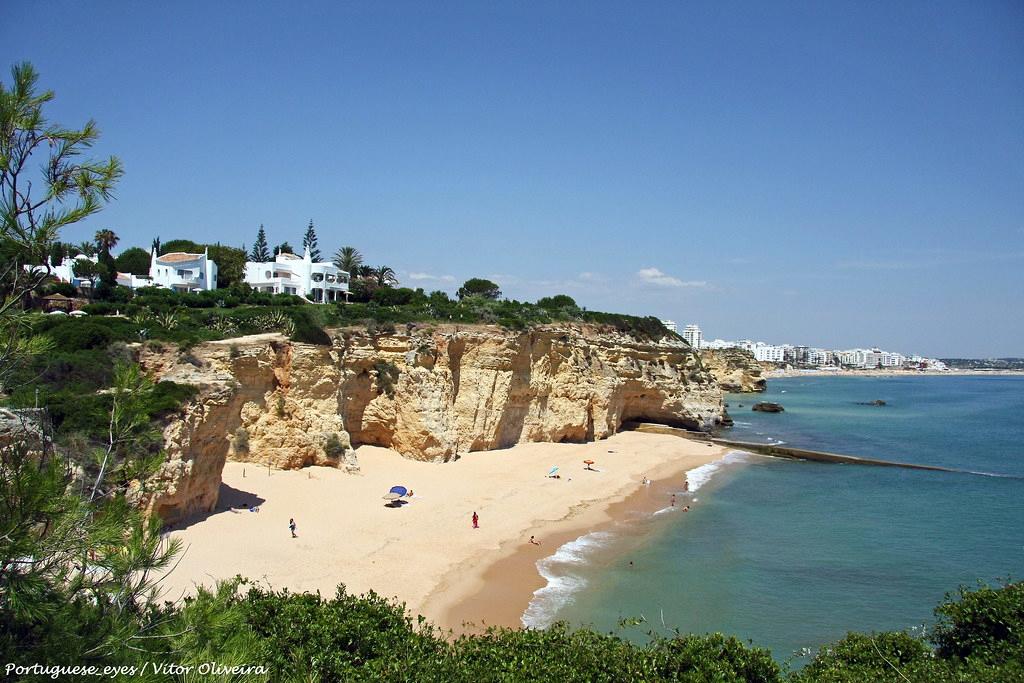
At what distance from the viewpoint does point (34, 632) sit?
4793mm

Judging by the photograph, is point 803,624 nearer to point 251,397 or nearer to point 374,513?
point 374,513

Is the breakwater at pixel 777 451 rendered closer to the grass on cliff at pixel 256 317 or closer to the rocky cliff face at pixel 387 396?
the rocky cliff face at pixel 387 396

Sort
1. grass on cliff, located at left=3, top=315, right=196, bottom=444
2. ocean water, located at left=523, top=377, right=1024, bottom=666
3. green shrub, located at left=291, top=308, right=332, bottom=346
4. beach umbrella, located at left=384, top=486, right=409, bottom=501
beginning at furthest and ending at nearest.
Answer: green shrub, located at left=291, top=308, right=332, bottom=346 → beach umbrella, located at left=384, top=486, right=409, bottom=501 → ocean water, located at left=523, top=377, right=1024, bottom=666 → grass on cliff, located at left=3, top=315, right=196, bottom=444

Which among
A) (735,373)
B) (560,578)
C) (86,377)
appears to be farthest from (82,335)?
(735,373)

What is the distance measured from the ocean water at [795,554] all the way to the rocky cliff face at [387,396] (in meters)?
9.61

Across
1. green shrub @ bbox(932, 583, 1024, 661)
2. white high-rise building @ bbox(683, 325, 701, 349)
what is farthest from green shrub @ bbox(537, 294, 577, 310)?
white high-rise building @ bbox(683, 325, 701, 349)

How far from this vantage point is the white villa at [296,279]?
50594mm

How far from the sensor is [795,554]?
67.9ft

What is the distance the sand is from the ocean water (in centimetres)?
160

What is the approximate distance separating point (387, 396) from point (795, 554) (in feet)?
59.8

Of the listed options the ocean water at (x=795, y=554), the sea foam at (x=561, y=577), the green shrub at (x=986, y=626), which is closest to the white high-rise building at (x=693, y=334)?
the ocean water at (x=795, y=554)

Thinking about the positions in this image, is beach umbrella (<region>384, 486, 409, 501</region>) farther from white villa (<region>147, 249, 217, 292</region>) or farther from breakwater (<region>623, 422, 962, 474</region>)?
white villa (<region>147, 249, 217, 292</region>)

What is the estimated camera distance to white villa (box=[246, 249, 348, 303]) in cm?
5059

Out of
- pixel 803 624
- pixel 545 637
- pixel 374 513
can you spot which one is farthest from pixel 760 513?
pixel 545 637
